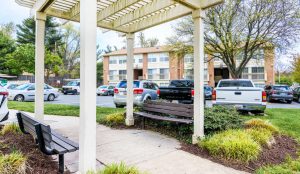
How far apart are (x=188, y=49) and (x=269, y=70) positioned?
793 inches

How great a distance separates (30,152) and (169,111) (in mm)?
3686

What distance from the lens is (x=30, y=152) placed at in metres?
3.86

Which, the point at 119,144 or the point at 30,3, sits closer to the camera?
the point at 119,144

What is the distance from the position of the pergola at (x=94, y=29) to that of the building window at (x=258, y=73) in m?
32.5

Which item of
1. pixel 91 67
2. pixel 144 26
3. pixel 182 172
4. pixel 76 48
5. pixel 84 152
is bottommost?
pixel 182 172

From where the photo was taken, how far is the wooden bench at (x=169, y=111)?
581 cm

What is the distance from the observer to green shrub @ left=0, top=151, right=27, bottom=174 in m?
2.98

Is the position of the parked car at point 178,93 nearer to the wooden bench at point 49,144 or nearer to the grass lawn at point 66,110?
the grass lawn at point 66,110

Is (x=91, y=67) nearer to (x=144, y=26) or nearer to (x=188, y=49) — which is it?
(x=144, y=26)

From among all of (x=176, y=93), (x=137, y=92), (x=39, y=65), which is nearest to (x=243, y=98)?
(x=176, y=93)

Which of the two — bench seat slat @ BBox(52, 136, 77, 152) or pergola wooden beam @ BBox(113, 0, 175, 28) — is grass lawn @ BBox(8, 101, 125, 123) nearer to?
pergola wooden beam @ BBox(113, 0, 175, 28)

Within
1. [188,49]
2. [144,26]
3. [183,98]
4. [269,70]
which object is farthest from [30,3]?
[269,70]

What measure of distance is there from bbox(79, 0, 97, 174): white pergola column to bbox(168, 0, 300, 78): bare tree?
16.3 m

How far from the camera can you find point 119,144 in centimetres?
515
